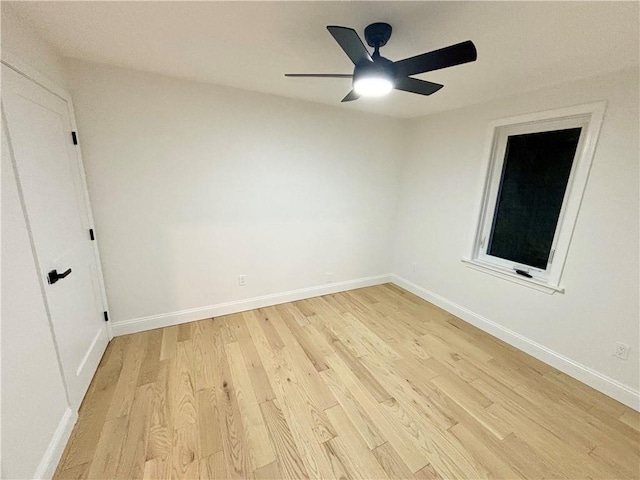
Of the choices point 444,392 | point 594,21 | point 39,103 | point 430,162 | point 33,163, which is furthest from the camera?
point 430,162

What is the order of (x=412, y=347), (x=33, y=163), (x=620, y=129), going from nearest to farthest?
(x=33, y=163), (x=620, y=129), (x=412, y=347)

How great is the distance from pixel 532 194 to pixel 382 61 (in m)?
1.98

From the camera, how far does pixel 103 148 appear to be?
6.86 ft

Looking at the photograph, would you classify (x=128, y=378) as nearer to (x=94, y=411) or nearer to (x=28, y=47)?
(x=94, y=411)

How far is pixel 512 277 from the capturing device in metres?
2.43

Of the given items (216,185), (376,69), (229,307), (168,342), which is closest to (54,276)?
(168,342)

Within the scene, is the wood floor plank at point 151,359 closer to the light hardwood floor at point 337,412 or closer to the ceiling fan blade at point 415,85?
the light hardwood floor at point 337,412

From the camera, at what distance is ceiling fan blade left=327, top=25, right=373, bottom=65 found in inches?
44.0

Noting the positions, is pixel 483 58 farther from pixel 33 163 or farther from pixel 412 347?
pixel 33 163

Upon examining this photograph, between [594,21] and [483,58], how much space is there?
52 cm

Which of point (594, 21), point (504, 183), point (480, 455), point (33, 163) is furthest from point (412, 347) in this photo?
point (33, 163)

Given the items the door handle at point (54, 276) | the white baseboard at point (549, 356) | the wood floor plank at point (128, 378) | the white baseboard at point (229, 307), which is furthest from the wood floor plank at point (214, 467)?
the white baseboard at point (549, 356)

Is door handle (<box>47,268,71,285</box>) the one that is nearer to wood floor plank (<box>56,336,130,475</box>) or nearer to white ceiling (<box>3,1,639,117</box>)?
wood floor plank (<box>56,336,130,475</box>)

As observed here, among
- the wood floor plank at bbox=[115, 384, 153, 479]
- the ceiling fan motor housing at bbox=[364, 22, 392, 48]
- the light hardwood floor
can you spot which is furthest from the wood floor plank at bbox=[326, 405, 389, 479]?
the ceiling fan motor housing at bbox=[364, 22, 392, 48]
